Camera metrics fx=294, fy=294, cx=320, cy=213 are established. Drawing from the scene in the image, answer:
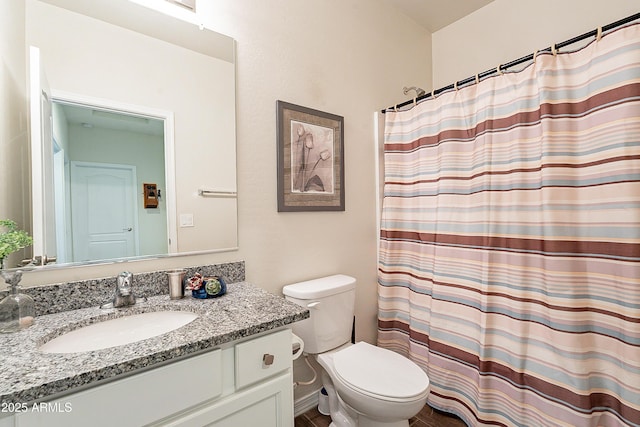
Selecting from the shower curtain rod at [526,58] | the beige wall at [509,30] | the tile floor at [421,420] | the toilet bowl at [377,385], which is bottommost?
the tile floor at [421,420]

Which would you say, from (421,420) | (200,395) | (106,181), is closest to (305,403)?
(421,420)

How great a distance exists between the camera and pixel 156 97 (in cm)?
128

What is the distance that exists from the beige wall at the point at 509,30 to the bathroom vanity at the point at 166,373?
2.28 metres

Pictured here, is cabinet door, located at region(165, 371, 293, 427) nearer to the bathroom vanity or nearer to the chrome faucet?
the bathroom vanity

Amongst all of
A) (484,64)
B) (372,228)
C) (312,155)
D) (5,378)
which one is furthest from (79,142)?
(484,64)

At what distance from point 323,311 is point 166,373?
901 mm

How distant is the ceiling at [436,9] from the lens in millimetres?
2160

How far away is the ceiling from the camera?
2.16m

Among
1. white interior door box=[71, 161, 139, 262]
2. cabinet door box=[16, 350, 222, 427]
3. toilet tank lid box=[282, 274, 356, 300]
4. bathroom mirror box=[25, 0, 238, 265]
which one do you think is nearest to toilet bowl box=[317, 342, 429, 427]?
toilet tank lid box=[282, 274, 356, 300]

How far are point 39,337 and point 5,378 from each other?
245 millimetres

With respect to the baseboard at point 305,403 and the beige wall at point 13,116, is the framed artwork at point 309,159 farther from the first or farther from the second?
the baseboard at point 305,403

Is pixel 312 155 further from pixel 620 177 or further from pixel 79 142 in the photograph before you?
pixel 620 177

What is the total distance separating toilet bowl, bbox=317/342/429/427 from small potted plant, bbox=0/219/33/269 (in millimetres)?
1287

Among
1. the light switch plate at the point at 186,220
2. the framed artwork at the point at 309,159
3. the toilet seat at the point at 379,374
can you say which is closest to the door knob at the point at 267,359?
the toilet seat at the point at 379,374
